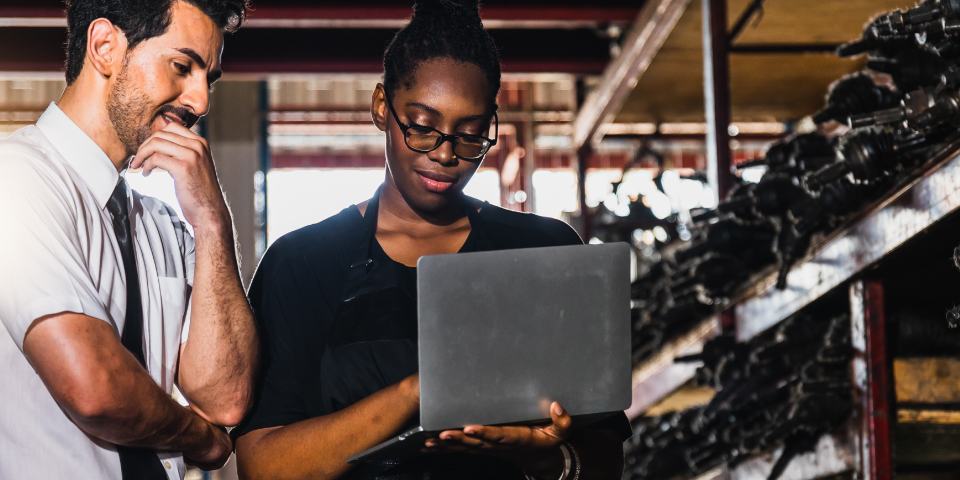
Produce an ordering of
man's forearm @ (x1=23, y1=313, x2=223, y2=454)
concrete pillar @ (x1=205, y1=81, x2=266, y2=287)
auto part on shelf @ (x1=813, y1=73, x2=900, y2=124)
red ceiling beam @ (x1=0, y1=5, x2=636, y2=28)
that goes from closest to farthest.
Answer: man's forearm @ (x1=23, y1=313, x2=223, y2=454) → auto part on shelf @ (x1=813, y1=73, x2=900, y2=124) → red ceiling beam @ (x1=0, y1=5, x2=636, y2=28) → concrete pillar @ (x1=205, y1=81, x2=266, y2=287)

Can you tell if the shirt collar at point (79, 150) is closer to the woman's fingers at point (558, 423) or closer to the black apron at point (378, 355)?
the black apron at point (378, 355)

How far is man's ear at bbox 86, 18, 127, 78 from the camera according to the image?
1376 mm

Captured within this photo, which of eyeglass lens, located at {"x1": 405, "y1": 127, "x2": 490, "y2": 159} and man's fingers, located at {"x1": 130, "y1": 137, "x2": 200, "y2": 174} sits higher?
eyeglass lens, located at {"x1": 405, "y1": 127, "x2": 490, "y2": 159}

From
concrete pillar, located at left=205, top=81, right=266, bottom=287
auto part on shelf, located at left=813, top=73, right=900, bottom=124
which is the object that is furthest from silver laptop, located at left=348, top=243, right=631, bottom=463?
concrete pillar, located at left=205, top=81, right=266, bottom=287

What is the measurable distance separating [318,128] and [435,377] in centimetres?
917

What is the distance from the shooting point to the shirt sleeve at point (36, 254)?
116cm

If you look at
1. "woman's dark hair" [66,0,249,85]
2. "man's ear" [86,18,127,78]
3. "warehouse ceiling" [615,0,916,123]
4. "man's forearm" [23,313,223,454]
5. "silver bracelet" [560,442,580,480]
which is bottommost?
"silver bracelet" [560,442,580,480]

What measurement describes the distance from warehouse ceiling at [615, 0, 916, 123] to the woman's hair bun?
181 cm

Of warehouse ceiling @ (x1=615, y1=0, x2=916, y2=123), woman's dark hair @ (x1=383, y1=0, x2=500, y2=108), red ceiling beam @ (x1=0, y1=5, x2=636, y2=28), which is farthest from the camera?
red ceiling beam @ (x1=0, y1=5, x2=636, y2=28)

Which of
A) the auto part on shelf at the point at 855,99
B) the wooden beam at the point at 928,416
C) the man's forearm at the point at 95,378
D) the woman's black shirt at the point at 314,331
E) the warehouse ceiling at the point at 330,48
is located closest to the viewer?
the man's forearm at the point at 95,378

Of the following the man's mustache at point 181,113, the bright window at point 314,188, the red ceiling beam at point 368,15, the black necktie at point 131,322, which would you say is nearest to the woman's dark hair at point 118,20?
the man's mustache at point 181,113

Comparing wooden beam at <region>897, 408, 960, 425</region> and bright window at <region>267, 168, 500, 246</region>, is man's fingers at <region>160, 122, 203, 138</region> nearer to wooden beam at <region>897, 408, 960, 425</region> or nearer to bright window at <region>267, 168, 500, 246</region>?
wooden beam at <region>897, 408, 960, 425</region>

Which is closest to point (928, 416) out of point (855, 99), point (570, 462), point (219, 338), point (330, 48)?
point (855, 99)

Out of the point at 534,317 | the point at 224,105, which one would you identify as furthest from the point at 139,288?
the point at 224,105
